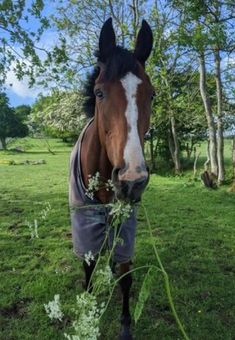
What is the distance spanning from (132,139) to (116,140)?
0.18 m

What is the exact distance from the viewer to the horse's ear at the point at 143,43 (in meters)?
3.19

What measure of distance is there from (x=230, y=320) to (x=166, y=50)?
1118 centimetres

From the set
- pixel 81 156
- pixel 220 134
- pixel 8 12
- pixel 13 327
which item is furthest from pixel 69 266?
pixel 220 134

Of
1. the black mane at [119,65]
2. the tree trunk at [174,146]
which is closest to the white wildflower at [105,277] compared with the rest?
the black mane at [119,65]

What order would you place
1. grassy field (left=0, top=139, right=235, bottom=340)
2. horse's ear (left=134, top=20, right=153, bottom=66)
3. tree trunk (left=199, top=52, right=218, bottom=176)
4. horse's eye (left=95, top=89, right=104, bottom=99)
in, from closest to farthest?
1. horse's eye (left=95, top=89, right=104, bottom=99)
2. horse's ear (left=134, top=20, right=153, bottom=66)
3. grassy field (left=0, top=139, right=235, bottom=340)
4. tree trunk (left=199, top=52, right=218, bottom=176)

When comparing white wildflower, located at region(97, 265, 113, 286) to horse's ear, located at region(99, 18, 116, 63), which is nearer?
white wildflower, located at region(97, 265, 113, 286)

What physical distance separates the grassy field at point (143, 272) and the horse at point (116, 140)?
20.2 inches

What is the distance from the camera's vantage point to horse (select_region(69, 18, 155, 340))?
230cm

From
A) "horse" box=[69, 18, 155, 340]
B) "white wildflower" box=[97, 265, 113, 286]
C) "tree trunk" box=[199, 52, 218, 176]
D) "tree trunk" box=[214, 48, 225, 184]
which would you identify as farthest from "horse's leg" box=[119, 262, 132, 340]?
"tree trunk" box=[199, 52, 218, 176]

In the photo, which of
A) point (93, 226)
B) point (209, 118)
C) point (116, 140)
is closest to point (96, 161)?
point (93, 226)

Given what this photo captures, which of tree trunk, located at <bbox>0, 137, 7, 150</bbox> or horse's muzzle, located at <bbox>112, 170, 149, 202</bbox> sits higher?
horse's muzzle, located at <bbox>112, 170, 149, 202</bbox>

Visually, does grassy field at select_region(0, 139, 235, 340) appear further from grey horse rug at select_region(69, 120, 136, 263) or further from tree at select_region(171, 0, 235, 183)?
tree at select_region(171, 0, 235, 183)

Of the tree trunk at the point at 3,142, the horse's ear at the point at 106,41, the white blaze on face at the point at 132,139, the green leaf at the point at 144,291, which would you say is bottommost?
the tree trunk at the point at 3,142

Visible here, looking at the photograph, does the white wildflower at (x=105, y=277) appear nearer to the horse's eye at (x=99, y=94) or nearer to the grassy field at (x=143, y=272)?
the grassy field at (x=143, y=272)
